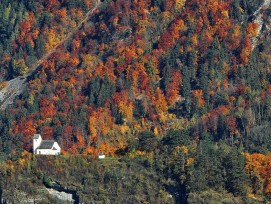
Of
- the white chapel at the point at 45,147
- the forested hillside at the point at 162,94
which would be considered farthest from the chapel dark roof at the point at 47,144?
the forested hillside at the point at 162,94

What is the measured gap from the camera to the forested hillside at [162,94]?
431 ft

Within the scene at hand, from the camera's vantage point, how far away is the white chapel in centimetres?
14214

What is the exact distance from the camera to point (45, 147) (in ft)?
469

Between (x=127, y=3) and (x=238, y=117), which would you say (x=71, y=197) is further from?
(x=127, y=3)

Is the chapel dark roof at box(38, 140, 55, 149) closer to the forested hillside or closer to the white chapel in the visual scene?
the white chapel

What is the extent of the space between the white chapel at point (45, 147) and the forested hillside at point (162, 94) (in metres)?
2.88

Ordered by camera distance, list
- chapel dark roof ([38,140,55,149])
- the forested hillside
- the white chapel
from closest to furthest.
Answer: the forested hillside
the white chapel
chapel dark roof ([38,140,55,149])

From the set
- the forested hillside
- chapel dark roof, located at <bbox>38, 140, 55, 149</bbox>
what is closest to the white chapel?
chapel dark roof, located at <bbox>38, 140, 55, 149</bbox>

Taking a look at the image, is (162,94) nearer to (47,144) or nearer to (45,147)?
(47,144)

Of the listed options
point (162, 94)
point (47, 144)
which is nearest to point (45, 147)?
point (47, 144)

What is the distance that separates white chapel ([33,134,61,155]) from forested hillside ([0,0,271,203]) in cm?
288

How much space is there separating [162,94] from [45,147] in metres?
22.7

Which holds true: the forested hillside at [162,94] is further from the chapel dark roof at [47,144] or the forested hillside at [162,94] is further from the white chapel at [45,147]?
the chapel dark roof at [47,144]

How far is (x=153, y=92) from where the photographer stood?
158 metres
